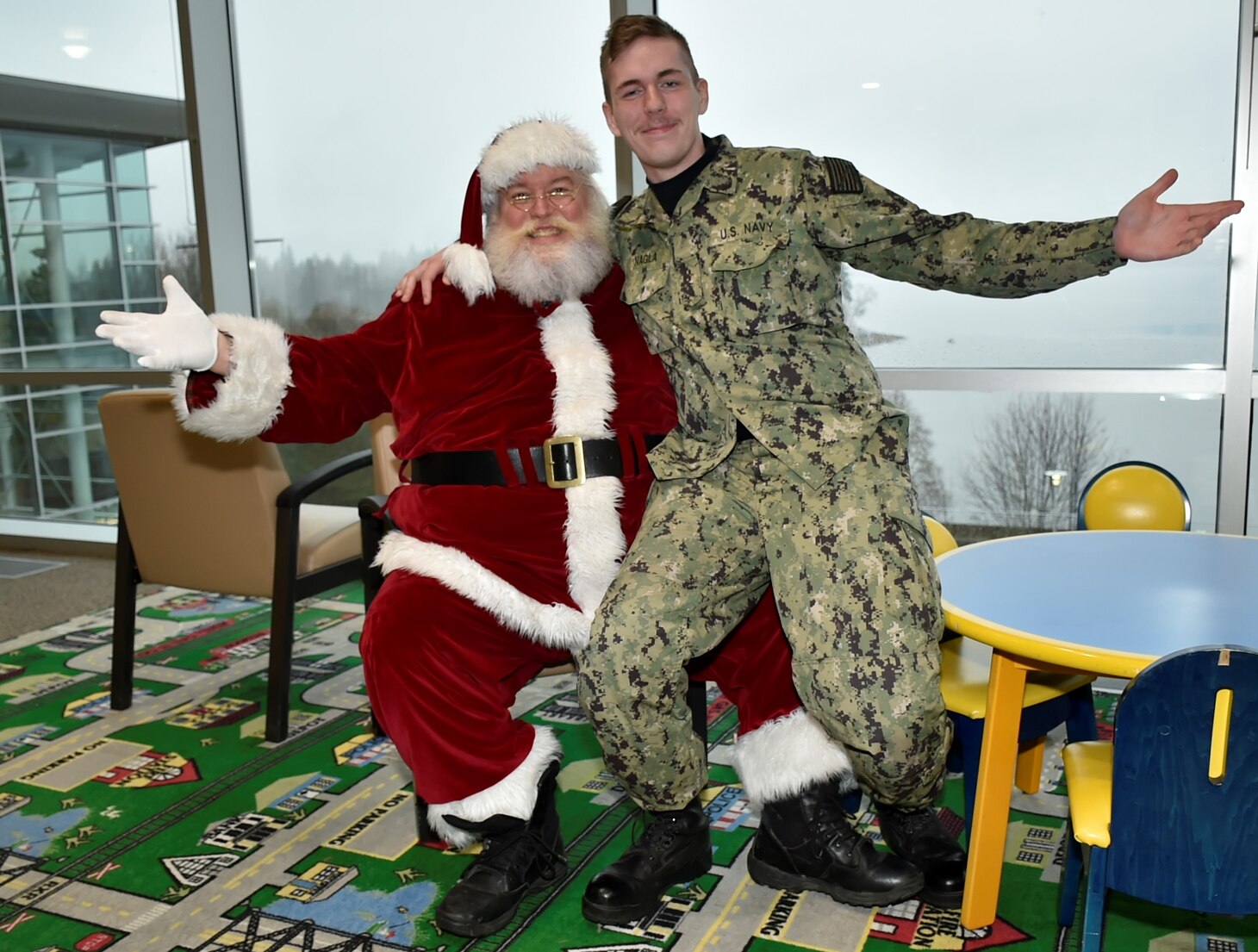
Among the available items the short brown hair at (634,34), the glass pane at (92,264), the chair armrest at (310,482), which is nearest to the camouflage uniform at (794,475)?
the short brown hair at (634,34)

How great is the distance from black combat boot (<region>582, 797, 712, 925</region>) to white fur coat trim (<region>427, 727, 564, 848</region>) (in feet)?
0.63

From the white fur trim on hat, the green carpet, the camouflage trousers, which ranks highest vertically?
the white fur trim on hat

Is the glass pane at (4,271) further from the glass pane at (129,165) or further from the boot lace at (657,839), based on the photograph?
the boot lace at (657,839)

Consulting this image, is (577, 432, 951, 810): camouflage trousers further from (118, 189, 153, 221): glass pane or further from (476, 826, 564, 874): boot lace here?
(118, 189, 153, 221): glass pane

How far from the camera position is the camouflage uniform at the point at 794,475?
1856 millimetres

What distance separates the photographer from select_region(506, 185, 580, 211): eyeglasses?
2.29 metres

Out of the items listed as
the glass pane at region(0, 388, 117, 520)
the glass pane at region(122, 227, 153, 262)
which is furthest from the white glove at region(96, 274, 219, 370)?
the glass pane at region(0, 388, 117, 520)

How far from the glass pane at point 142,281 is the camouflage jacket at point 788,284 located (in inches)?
129

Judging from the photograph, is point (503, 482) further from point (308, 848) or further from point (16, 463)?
point (16, 463)

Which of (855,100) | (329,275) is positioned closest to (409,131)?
(329,275)

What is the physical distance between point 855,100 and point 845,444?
1.64 meters

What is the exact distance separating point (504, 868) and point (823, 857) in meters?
0.58

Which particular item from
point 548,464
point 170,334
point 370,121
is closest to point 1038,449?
point 548,464

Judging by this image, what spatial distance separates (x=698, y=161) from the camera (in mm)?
2141
